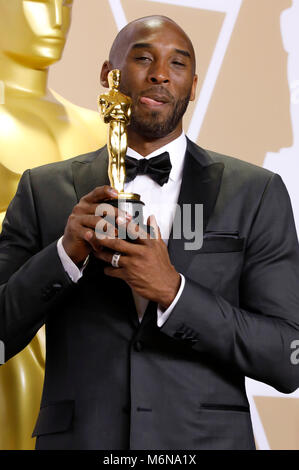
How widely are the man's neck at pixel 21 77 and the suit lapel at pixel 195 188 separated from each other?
123 cm

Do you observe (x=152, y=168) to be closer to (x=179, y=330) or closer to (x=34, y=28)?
(x=179, y=330)

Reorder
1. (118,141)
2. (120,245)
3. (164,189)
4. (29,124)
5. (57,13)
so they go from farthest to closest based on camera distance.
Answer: (29,124)
(57,13)
(164,189)
(118,141)
(120,245)

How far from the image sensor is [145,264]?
1711mm

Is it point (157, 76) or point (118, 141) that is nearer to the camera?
point (118, 141)

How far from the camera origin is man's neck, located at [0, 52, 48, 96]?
123 inches

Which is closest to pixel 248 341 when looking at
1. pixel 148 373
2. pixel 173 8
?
pixel 148 373

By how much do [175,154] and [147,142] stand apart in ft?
0.23

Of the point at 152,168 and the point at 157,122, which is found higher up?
the point at 157,122

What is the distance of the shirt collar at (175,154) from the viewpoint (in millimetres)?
2072

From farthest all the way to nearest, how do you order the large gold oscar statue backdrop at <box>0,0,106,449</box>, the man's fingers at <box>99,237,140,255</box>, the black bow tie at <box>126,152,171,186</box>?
the large gold oscar statue backdrop at <box>0,0,106,449</box>, the black bow tie at <box>126,152,171,186</box>, the man's fingers at <box>99,237,140,255</box>

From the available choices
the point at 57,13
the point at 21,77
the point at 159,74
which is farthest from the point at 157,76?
the point at 21,77

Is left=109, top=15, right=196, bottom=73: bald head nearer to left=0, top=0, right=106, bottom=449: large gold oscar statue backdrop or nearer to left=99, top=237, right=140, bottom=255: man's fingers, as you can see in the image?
left=99, top=237, right=140, bottom=255: man's fingers

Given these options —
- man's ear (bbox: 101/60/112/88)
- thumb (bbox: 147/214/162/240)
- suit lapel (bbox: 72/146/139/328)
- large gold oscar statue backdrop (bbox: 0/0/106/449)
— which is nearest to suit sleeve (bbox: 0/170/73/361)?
suit lapel (bbox: 72/146/139/328)

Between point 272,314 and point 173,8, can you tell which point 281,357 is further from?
point 173,8
